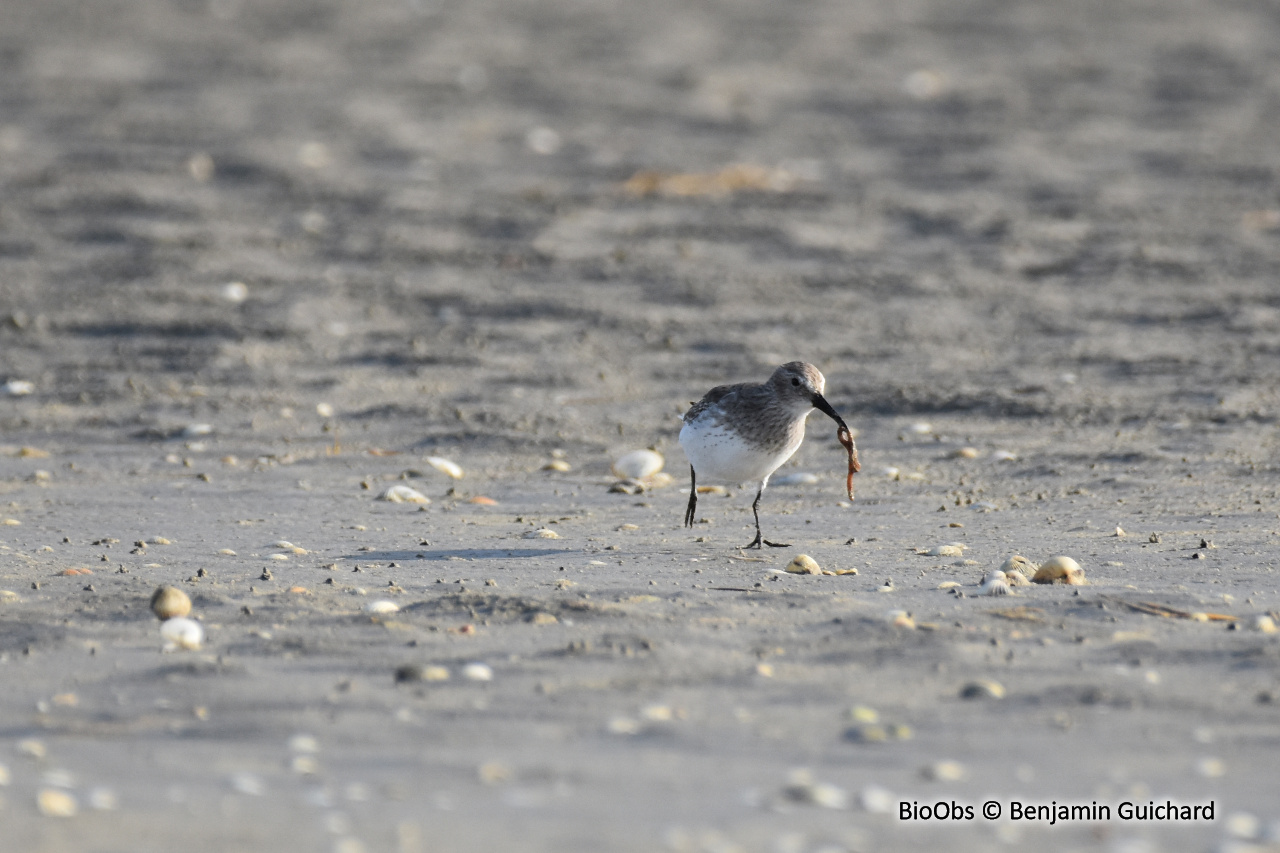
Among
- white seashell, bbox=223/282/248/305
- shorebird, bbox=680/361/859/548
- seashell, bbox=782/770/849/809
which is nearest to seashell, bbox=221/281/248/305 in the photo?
white seashell, bbox=223/282/248/305

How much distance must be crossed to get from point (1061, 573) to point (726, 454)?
1.39 metres

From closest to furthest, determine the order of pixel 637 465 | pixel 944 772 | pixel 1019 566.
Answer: pixel 944 772
pixel 1019 566
pixel 637 465

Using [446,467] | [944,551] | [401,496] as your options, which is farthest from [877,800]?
[446,467]

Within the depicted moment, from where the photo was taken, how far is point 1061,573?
16.6 feet

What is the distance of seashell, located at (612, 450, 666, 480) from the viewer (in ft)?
22.7

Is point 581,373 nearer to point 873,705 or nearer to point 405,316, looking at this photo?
point 405,316

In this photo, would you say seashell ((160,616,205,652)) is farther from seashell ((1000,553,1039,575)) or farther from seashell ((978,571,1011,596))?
seashell ((1000,553,1039,575))

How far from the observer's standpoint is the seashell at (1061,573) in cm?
507

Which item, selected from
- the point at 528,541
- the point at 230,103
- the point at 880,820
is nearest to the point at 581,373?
the point at 528,541

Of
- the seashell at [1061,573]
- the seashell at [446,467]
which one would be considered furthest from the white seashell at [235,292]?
the seashell at [1061,573]

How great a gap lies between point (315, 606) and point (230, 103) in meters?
10.4

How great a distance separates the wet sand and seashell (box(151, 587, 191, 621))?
10 centimetres

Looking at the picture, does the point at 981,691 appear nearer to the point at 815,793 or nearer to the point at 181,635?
the point at 815,793

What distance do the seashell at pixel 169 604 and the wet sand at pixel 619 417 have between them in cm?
10
